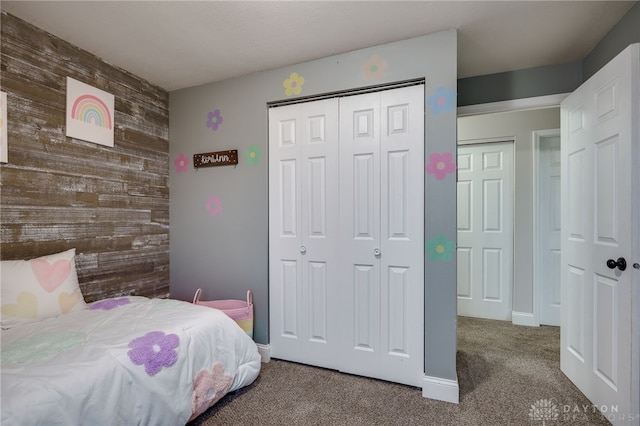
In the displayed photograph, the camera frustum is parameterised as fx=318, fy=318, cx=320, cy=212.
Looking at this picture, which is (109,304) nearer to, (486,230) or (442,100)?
(442,100)

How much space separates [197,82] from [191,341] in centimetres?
219

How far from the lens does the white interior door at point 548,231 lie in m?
3.38

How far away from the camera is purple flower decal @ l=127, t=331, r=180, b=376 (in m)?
1.51

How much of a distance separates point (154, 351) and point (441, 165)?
6.39 feet

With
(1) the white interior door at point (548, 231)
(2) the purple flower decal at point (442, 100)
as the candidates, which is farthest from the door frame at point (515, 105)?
(1) the white interior door at point (548, 231)

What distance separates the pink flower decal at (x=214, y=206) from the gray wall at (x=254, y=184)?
0.02 metres

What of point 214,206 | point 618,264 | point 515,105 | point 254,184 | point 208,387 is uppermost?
point 515,105

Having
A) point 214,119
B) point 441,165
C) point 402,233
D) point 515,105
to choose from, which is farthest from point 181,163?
point 515,105

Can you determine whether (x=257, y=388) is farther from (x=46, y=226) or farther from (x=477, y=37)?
(x=477, y=37)

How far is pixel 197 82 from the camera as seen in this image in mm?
2832

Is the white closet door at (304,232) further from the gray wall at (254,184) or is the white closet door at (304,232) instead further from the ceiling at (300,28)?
the ceiling at (300,28)

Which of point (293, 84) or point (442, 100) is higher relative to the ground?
point (293, 84)

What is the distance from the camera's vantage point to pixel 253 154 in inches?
105

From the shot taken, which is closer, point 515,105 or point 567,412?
point 567,412
